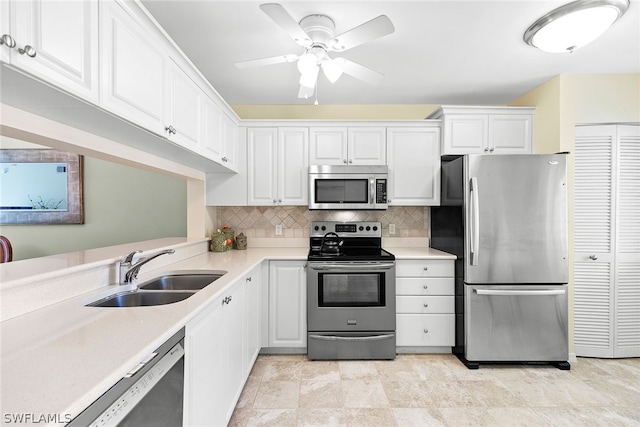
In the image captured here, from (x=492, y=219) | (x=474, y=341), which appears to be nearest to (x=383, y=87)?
A: (x=492, y=219)

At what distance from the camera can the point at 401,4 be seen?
1834 mm

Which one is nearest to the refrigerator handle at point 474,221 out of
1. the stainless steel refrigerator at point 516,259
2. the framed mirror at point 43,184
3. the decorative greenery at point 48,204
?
the stainless steel refrigerator at point 516,259

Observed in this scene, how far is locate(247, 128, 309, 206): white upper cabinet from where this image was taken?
3.19 meters

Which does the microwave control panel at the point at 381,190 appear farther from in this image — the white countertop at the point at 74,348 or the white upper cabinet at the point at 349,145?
the white countertop at the point at 74,348

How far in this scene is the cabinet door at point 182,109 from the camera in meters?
1.70

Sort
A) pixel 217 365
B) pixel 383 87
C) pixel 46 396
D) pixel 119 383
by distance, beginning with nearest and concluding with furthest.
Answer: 1. pixel 46 396
2. pixel 119 383
3. pixel 217 365
4. pixel 383 87

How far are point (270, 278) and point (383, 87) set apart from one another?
214cm

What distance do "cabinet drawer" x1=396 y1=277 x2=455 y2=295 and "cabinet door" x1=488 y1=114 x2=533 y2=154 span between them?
4.62 feet

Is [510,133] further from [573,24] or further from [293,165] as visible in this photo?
[293,165]

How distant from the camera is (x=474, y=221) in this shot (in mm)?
2586

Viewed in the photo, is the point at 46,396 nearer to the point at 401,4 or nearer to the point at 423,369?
the point at 401,4

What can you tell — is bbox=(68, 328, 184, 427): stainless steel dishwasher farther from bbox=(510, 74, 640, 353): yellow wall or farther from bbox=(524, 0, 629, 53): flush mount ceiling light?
bbox=(510, 74, 640, 353): yellow wall

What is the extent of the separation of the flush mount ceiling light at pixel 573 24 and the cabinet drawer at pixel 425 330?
7.45 feet

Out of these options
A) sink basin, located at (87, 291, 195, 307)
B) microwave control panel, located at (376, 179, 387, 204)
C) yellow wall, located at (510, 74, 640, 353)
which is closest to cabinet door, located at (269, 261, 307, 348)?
microwave control panel, located at (376, 179, 387, 204)
